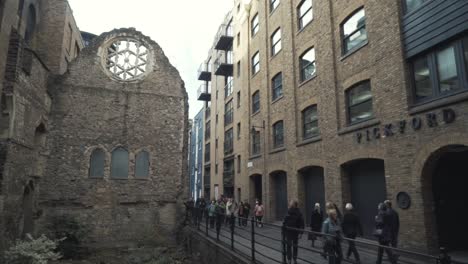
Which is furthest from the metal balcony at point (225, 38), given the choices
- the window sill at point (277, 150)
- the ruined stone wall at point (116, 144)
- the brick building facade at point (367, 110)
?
the window sill at point (277, 150)

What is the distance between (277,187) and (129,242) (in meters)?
7.87

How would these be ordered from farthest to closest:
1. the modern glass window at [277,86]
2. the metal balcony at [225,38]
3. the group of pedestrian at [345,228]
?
the metal balcony at [225,38] < the modern glass window at [277,86] < the group of pedestrian at [345,228]

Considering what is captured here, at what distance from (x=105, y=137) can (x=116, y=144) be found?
62cm

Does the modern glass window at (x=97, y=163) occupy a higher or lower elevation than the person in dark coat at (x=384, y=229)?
higher

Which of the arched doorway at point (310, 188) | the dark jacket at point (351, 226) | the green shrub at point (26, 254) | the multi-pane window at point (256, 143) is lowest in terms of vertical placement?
the green shrub at point (26, 254)

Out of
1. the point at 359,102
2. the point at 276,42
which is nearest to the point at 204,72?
the point at 276,42

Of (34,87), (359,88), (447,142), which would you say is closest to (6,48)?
(34,87)

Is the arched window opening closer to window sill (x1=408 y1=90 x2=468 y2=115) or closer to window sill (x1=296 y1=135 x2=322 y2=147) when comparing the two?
window sill (x1=296 y1=135 x2=322 y2=147)

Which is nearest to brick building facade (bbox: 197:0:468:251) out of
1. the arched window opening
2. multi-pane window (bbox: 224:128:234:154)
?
multi-pane window (bbox: 224:128:234:154)

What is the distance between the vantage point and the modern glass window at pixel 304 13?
14.8 m

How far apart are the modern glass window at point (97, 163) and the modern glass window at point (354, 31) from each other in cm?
1195

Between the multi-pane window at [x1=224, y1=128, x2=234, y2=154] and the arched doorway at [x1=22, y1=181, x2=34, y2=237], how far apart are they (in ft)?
49.8

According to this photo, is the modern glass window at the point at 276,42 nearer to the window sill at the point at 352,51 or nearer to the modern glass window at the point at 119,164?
the window sill at the point at 352,51

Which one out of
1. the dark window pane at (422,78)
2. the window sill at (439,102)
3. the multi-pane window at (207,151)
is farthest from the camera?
the multi-pane window at (207,151)
